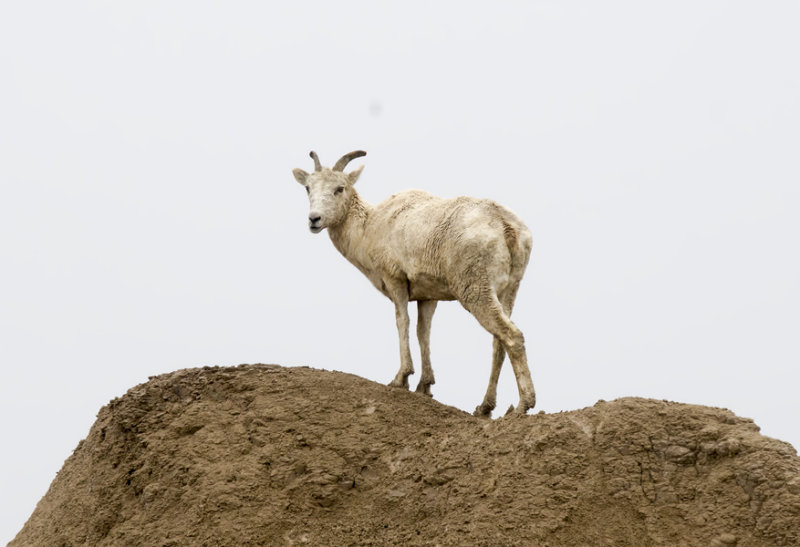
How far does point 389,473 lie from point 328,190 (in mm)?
4649

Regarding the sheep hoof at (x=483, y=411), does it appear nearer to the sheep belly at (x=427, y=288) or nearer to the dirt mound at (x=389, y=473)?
the dirt mound at (x=389, y=473)

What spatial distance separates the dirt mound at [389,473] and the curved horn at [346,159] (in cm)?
319

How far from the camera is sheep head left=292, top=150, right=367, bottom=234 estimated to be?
1528cm

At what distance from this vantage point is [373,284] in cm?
1554

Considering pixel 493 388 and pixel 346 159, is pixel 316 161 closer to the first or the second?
pixel 346 159

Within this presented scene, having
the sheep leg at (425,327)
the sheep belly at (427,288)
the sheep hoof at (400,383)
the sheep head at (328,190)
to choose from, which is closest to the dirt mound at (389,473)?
the sheep hoof at (400,383)

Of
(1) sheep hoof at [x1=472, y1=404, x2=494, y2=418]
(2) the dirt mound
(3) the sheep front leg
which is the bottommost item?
(2) the dirt mound

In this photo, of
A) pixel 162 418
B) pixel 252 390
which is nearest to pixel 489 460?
pixel 252 390

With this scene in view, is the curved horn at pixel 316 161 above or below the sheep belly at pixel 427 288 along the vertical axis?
above

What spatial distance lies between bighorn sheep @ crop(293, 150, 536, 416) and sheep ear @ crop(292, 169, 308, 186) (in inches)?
0.6

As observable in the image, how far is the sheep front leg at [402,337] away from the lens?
575 inches

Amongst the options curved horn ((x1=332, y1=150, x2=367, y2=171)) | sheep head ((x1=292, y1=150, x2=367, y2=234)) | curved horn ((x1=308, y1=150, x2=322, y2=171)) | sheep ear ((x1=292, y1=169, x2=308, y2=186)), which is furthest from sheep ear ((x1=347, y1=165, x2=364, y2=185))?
sheep ear ((x1=292, y1=169, x2=308, y2=186))

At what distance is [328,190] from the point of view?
15.5 metres

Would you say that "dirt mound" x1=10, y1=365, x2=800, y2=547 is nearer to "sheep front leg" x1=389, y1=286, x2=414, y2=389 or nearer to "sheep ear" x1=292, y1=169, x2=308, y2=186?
"sheep front leg" x1=389, y1=286, x2=414, y2=389
